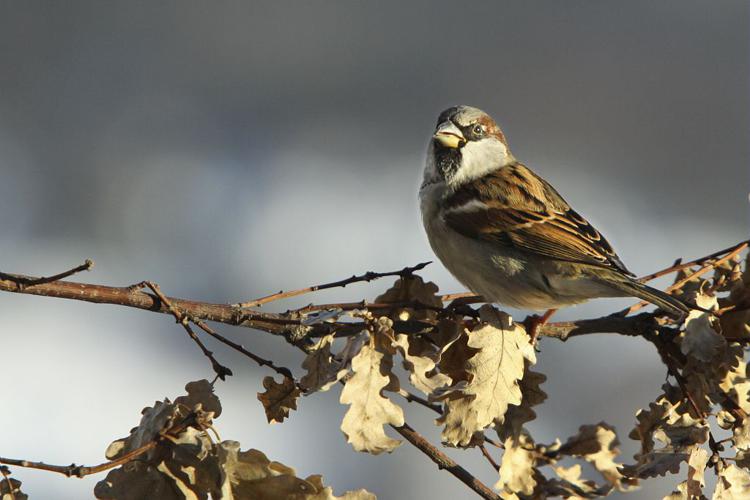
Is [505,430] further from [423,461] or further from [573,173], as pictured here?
[573,173]

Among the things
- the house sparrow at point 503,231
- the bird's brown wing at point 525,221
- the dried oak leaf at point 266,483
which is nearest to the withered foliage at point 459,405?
the dried oak leaf at point 266,483

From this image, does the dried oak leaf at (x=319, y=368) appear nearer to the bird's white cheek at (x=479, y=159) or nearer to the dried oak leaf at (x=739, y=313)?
the dried oak leaf at (x=739, y=313)

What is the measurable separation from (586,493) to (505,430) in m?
0.16

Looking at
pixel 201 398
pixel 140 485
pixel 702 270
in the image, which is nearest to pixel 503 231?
pixel 702 270

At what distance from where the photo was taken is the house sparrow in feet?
6.82

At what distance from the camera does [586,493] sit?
4.92 ft

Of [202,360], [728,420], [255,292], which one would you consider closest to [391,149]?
[255,292]

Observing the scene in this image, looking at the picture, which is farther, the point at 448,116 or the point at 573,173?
the point at 573,173

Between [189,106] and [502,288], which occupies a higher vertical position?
[189,106]

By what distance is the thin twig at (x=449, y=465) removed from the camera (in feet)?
4.75

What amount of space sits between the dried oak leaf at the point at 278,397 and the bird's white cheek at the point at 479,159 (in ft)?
3.19

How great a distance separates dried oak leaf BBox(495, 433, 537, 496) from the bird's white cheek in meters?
0.98

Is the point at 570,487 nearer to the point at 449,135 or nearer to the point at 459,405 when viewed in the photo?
the point at 459,405

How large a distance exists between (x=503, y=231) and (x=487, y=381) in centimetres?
79
